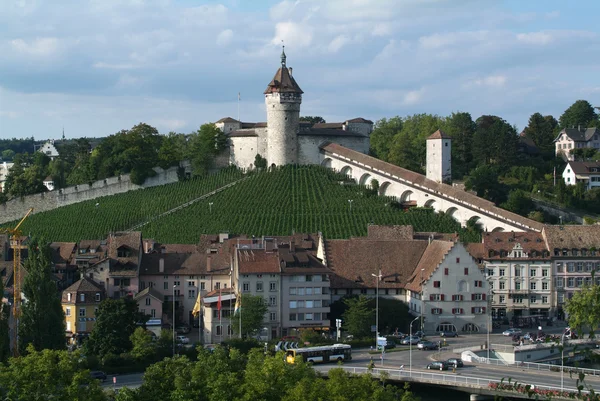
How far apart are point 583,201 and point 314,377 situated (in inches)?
2885

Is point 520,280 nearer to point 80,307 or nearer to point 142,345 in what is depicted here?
point 80,307

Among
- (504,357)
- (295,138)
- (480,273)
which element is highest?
(295,138)

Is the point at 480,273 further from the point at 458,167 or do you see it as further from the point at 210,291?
the point at 458,167

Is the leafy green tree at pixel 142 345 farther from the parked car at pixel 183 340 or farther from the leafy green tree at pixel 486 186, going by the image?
the leafy green tree at pixel 486 186

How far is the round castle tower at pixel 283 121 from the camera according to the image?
126750 millimetres

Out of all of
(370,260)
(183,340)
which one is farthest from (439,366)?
(370,260)

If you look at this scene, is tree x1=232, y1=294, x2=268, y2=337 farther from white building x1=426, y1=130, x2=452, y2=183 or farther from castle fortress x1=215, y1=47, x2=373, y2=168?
castle fortress x1=215, y1=47, x2=373, y2=168

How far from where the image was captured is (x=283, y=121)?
Answer: 128m

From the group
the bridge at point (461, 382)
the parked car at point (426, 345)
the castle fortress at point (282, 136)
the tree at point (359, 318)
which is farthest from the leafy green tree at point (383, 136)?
the bridge at point (461, 382)

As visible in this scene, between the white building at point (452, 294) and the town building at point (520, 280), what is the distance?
7.80 metres

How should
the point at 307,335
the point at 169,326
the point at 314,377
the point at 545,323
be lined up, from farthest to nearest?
1. the point at 545,323
2. the point at 169,326
3. the point at 307,335
4. the point at 314,377

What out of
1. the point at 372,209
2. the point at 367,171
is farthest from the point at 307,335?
the point at 367,171

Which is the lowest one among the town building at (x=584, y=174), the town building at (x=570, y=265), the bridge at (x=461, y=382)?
the bridge at (x=461, y=382)

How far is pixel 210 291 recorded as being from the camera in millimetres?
79062
